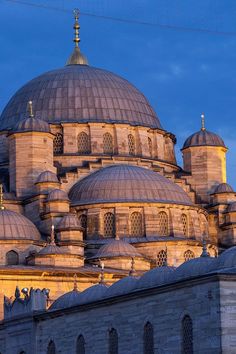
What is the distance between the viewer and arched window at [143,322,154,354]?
56344 mm

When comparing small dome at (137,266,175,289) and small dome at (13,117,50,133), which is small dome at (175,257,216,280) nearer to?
small dome at (137,266,175,289)

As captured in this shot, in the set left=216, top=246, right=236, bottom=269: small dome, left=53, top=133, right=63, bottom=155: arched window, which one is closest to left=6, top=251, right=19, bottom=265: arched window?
left=53, top=133, right=63, bottom=155: arched window

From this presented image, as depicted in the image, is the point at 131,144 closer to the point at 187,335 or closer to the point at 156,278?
the point at 156,278

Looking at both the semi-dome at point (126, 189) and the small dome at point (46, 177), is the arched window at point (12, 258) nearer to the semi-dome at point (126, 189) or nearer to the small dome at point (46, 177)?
the small dome at point (46, 177)

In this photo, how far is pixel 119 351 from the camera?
58438 millimetres

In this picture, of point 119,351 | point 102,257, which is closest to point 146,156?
point 102,257

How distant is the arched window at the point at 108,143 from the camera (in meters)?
96.0

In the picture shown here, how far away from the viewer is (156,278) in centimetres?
5941

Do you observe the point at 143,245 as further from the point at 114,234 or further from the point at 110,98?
the point at 110,98

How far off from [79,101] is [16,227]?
50.6 ft

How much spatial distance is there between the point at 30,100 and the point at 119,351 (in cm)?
4061

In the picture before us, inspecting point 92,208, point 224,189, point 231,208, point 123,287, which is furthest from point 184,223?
point 123,287

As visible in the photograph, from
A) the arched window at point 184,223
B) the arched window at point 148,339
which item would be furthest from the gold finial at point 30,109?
the arched window at point 148,339

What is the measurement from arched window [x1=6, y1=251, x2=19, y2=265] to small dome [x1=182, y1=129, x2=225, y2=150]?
19.1 metres
